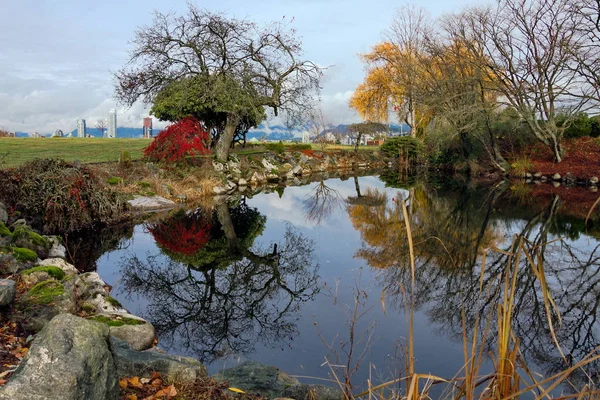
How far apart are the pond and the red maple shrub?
14.0 ft

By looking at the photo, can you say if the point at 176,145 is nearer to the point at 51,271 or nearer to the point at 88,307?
the point at 51,271

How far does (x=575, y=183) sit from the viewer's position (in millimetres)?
20219

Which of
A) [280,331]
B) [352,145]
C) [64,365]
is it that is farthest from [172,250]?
[352,145]

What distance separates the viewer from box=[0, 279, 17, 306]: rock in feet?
13.1

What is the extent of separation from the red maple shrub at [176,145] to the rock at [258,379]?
14.2m

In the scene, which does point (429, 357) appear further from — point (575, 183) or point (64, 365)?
point (575, 183)

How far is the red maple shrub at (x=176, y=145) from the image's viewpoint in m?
17.3

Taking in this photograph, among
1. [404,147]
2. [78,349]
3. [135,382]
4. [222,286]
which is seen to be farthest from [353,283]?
[404,147]

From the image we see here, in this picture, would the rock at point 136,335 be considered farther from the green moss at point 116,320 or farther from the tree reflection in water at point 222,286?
the tree reflection in water at point 222,286

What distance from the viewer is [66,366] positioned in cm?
204

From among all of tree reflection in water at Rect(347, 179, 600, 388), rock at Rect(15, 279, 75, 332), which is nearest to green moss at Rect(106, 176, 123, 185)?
tree reflection in water at Rect(347, 179, 600, 388)

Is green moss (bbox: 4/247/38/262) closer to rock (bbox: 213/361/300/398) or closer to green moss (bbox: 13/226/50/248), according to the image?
green moss (bbox: 13/226/50/248)

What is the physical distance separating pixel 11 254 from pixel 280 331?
139 inches

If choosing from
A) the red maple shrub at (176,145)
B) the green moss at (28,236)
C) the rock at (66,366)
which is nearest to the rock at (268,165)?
the red maple shrub at (176,145)
